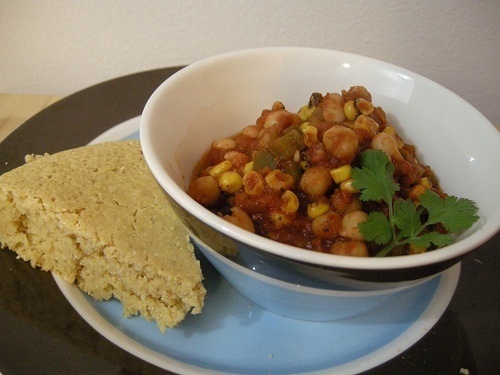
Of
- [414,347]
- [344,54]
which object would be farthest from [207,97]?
[414,347]

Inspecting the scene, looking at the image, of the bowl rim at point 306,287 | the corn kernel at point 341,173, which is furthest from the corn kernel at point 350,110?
the bowl rim at point 306,287

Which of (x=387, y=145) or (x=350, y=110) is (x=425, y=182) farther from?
(x=350, y=110)

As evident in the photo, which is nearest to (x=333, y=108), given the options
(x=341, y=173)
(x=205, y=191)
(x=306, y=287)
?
(x=341, y=173)

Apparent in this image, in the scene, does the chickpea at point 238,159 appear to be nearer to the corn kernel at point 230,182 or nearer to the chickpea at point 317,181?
the corn kernel at point 230,182

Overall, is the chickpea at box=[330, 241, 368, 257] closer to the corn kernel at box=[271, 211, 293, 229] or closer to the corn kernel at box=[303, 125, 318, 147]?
the corn kernel at box=[271, 211, 293, 229]

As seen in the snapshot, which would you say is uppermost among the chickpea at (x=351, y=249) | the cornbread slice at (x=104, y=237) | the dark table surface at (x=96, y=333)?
the chickpea at (x=351, y=249)

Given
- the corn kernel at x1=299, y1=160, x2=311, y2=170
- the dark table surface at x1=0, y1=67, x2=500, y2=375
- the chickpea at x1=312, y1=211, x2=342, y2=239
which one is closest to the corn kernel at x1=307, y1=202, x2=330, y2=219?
the chickpea at x1=312, y1=211, x2=342, y2=239

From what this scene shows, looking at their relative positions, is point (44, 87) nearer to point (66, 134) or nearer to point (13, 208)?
point (66, 134)
